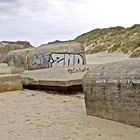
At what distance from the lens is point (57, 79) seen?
25.8 feet

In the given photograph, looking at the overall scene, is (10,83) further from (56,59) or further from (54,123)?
(56,59)

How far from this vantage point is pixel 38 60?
12.9m

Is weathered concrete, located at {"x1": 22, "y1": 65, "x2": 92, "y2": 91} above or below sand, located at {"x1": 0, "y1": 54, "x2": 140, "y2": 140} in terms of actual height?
above

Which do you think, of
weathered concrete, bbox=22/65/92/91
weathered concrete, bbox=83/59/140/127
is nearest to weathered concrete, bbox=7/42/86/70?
weathered concrete, bbox=22/65/92/91

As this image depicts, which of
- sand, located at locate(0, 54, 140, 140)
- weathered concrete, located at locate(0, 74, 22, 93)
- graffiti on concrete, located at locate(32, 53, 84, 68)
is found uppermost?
graffiti on concrete, located at locate(32, 53, 84, 68)

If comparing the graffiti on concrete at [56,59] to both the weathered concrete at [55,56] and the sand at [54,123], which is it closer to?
the weathered concrete at [55,56]

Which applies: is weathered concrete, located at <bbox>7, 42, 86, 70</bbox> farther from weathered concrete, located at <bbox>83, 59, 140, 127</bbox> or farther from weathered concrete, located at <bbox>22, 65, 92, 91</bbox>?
weathered concrete, located at <bbox>83, 59, 140, 127</bbox>

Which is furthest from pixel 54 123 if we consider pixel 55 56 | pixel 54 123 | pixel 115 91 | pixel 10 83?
pixel 55 56

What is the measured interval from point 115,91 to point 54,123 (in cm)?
84

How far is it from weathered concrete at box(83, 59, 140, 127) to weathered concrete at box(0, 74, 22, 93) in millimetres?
3158

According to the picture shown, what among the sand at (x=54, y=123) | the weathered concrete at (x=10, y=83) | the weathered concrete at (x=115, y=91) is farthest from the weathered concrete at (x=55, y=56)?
the weathered concrete at (x=115, y=91)

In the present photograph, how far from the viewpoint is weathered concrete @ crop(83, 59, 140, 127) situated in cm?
451

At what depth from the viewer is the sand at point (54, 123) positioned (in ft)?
14.2

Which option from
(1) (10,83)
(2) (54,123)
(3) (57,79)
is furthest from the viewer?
(1) (10,83)
